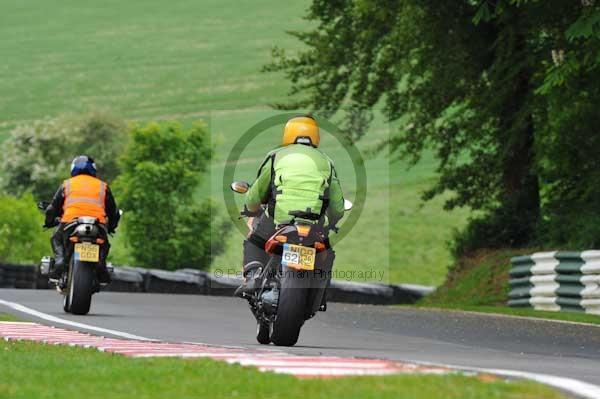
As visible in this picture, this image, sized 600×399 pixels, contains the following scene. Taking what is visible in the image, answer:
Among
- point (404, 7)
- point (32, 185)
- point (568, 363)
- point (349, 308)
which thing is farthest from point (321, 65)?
point (32, 185)

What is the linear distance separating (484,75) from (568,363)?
18577 mm

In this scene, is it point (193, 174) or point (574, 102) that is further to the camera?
point (193, 174)

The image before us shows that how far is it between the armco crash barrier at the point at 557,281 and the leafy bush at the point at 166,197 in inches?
2437

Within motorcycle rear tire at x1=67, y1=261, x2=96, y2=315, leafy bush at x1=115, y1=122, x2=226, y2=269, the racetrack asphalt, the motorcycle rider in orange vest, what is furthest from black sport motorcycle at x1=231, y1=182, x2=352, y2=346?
leafy bush at x1=115, y1=122, x2=226, y2=269

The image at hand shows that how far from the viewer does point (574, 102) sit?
77.2 ft

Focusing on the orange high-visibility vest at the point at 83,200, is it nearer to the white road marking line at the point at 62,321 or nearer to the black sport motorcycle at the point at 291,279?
the white road marking line at the point at 62,321

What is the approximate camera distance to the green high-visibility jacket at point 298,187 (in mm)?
12109

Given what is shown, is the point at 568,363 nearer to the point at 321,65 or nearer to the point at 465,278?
the point at 465,278

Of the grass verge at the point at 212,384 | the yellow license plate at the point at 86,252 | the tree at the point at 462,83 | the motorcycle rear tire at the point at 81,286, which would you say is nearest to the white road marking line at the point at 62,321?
the motorcycle rear tire at the point at 81,286

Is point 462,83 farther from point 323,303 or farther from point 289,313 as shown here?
point 289,313

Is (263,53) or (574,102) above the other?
(263,53)

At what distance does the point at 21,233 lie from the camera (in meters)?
86.4

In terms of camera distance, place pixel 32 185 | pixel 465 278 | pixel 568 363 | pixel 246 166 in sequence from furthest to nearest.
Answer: pixel 32 185 → pixel 246 166 → pixel 465 278 → pixel 568 363

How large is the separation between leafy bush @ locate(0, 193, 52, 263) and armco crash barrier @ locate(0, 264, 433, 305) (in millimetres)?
52060
